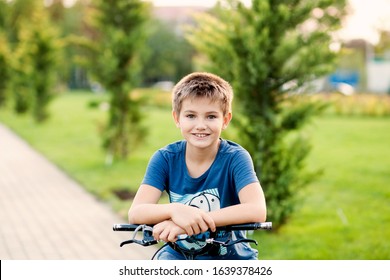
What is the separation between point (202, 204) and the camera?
2.65m

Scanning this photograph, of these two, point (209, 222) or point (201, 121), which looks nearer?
point (209, 222)

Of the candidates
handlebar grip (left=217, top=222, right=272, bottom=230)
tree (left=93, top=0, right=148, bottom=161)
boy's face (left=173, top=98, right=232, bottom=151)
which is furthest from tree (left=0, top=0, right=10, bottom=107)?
handlebar grip (left=217, top=222, right=272, bottom=230)

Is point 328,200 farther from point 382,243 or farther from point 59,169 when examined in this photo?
point 59,169

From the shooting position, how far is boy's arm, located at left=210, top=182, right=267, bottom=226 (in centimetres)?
245

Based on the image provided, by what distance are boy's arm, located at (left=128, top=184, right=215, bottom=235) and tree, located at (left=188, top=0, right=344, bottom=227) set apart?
435 cm

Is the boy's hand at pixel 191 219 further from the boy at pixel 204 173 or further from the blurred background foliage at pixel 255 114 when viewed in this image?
the blurred background foliage at pixel 255 114

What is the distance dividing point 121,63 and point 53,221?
5812 millimetres

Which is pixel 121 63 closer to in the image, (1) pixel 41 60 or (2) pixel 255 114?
(2) pixel 255 114

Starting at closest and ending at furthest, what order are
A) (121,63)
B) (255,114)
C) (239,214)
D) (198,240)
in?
(239,214) → (198,240) → (255,114) → (121,63)

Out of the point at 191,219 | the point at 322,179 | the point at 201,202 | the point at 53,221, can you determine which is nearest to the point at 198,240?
the point at 201,202

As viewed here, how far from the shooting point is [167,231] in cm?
239

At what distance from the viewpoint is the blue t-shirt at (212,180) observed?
2.65m
